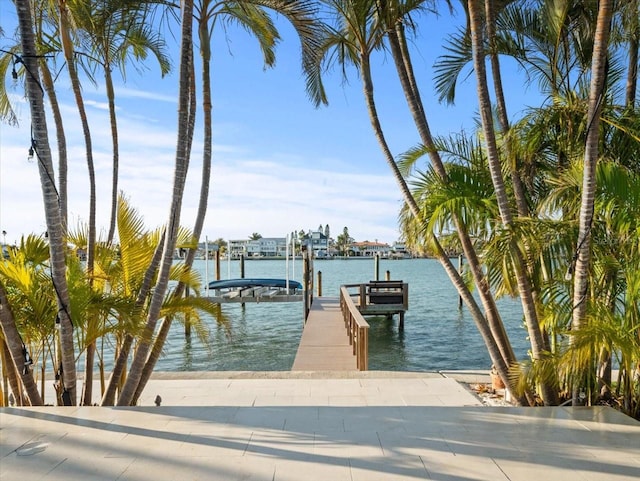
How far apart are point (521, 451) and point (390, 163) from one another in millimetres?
3165

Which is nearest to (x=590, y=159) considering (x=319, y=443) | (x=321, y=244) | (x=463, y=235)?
(x=463, y=235)

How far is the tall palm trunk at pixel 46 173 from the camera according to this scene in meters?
3.84

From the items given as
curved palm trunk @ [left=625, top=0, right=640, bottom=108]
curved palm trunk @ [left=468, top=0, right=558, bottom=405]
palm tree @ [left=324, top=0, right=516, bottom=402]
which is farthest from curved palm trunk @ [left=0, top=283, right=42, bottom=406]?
curved palm trunk @ [left=625, top=0, right=640, bottom=108]

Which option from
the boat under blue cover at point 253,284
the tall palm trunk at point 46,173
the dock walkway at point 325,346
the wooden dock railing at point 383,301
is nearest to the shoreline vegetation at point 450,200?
the tall palm trunk at point 46,173

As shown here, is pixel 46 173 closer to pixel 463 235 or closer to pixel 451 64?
pixel 463 235

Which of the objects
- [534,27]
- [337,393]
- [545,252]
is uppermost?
[534,27]

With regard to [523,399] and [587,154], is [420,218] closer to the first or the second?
[587,154]

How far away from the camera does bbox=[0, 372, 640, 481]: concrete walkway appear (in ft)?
10.0

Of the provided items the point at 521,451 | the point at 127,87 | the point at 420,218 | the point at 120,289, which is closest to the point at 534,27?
the point at 420,218

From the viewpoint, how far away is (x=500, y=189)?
4578 mm

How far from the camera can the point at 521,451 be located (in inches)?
131

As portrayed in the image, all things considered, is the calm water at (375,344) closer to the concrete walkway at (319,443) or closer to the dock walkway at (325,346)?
the dock walkway at (325,346)

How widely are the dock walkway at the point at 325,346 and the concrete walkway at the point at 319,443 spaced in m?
3.31

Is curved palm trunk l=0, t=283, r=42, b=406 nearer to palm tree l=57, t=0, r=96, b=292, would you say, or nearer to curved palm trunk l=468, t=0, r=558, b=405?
palm tree l=57, t=0, r=96, b=292
